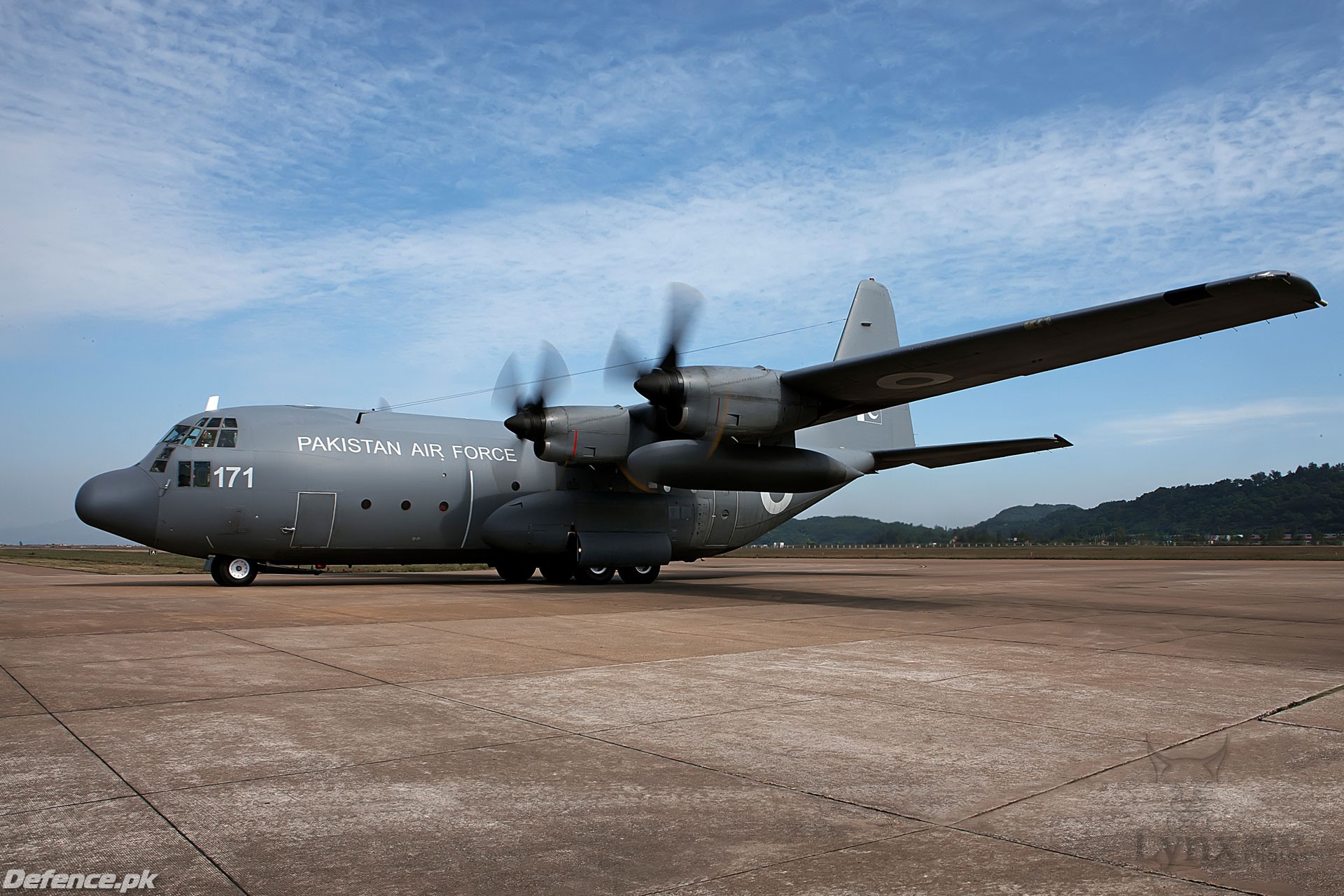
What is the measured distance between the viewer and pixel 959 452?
70.7 feet

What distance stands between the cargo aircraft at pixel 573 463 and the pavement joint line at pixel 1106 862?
10708 mm

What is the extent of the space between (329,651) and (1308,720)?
25.8 feet

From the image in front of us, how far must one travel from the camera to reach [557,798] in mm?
3998

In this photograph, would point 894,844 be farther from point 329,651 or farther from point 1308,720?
point 329,651

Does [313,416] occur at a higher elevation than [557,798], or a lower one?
higher

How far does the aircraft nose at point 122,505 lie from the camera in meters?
17.3

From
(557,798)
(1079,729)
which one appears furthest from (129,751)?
(1079,729)

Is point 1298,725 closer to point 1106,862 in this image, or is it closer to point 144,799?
point 1106,862

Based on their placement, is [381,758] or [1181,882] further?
[381,758]

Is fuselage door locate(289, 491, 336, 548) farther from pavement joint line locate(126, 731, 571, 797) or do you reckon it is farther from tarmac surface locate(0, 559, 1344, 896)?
pavement joint line locate(126, 731, 571, 797)

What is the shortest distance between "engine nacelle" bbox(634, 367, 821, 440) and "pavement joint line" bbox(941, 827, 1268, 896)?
13.0 m

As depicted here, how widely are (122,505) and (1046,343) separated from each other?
17.0 meters

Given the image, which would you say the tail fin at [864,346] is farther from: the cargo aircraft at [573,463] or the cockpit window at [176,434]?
the cockpit window at [176,434]

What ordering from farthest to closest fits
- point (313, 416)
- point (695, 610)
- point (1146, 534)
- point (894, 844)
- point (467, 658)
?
point (1146, 534)
point (313, 416)
point (695, 610)
point (467, 658)
point (894, 844)
